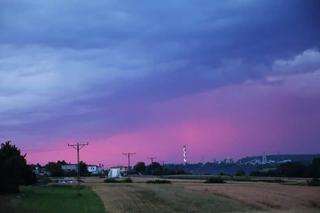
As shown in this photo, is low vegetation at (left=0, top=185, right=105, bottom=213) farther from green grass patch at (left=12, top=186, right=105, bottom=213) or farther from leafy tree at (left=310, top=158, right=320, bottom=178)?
leafy tree at (left=310, top=158, right=320, bottom=178)

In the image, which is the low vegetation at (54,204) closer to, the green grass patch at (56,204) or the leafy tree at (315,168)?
the green grass patch at (56,204)

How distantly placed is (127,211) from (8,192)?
34.5 meters

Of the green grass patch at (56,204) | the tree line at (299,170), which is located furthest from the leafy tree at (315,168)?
the green grass patch at (56,204)

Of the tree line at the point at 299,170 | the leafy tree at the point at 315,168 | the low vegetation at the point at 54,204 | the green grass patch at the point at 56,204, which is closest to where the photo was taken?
the low vegetation at the point at 54,204

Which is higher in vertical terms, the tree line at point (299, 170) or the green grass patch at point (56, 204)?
the tree line at point (299, 170)

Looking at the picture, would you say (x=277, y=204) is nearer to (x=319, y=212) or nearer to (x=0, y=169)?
(x=319, y=212)

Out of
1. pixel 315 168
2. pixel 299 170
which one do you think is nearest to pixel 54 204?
pixel 315 168

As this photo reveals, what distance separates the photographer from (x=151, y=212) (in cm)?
4712

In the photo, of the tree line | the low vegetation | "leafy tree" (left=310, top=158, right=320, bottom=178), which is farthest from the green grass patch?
the tree line

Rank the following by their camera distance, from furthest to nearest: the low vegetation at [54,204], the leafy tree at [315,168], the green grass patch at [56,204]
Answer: the leafy tree at [315,168]
the green grass patch at [56,204]
the low vegetation at [54,204]

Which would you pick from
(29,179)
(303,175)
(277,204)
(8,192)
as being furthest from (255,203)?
(303,175)

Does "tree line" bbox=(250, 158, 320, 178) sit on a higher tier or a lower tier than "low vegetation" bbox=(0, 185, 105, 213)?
higher

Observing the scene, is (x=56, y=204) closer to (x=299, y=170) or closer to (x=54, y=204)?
(x=54, y=204)

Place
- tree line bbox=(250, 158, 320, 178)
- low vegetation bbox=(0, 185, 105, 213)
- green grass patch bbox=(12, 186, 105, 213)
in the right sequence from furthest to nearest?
tree line bbox=(250, 158, 320, 178) < green grass patch bbox=(12, 186, 105, 213) < low vegetation bbox=(0, 185, 105, 213)
